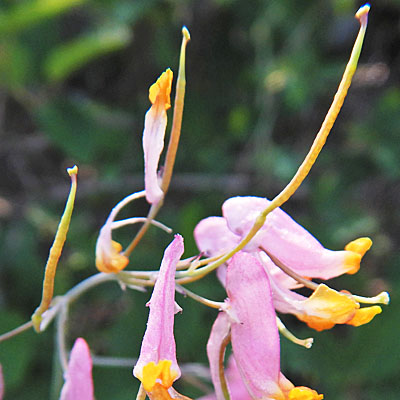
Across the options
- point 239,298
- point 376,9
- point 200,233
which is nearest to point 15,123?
point 376,9

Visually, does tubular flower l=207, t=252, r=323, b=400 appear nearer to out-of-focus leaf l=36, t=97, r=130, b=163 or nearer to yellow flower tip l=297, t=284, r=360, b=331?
yellow flower tip l=297, t=284, r=360, b=331

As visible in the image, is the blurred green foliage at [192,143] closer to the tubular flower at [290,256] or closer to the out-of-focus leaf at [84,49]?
the out-of-focus leaf at [84,49]

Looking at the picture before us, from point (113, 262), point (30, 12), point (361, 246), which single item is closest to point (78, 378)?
point (113, 262)

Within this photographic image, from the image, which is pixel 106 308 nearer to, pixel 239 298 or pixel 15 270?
pixel 15 270

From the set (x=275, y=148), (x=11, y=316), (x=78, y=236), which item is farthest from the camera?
(x=275, y=148)

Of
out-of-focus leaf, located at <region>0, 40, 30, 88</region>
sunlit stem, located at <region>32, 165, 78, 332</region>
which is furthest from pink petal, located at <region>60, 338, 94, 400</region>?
out-of-focus leaf, located at <region>0, 40, 30, 88</region>

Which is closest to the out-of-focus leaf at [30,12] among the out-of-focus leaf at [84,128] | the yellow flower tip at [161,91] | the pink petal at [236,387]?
the out-of-focus leaf at [84,128]

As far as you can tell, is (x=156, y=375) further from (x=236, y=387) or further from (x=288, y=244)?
(x=236, y=387)
